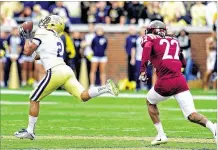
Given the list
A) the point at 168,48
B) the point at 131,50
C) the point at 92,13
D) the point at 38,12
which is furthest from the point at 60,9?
the point at 168,48

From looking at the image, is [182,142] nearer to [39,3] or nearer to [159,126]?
[159,126]

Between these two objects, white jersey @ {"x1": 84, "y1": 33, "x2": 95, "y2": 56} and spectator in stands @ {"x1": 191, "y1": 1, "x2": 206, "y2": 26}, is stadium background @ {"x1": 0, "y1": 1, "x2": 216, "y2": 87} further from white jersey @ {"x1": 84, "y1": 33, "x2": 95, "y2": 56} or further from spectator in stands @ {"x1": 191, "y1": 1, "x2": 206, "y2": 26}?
white jersey @ {"x1": 84, "y1": 33, "x2": 95, "y2": 56}

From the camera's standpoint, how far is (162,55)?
38.8ft

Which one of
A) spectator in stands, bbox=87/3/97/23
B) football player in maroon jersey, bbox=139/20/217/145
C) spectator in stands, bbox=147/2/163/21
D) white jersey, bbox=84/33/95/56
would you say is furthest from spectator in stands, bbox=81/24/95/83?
football player in maroon jersey, bbox=139/20/217/145

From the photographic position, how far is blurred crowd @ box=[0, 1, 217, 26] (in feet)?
85.7

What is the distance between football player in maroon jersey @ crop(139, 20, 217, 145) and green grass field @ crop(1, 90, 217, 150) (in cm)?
48

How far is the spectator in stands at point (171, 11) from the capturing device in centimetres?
2620

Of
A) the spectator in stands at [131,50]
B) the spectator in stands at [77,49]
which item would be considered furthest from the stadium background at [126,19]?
the spectator in stands at [131,50]

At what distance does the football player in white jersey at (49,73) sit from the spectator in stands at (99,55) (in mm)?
11967

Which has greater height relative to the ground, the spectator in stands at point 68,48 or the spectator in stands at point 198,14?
the spectator in stands at point 198,14

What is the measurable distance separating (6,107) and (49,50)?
6649mm

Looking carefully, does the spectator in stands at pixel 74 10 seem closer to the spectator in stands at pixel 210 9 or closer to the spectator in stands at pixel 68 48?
the spectator in stands at pixel 68 48

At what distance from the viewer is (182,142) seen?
40.3ft

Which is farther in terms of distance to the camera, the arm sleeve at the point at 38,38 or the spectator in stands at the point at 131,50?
the spectator in stands at the point at 131,50
